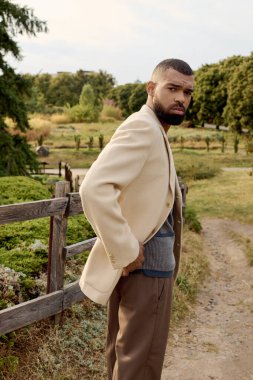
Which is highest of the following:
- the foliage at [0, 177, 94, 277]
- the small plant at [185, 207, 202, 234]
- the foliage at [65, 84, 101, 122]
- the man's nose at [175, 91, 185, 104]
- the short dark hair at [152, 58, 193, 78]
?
the foliage at [65, 84, 101, 122]

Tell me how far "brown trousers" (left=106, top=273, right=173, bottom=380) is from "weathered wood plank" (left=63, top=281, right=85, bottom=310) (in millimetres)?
2105

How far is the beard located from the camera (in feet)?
7.87

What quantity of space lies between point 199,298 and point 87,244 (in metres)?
2.86

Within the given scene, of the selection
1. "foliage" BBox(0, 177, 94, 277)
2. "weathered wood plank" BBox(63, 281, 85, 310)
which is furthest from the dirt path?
"foliage" BBox(0, 177, 94, 277)

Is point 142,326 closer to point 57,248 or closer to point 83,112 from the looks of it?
point 57,248

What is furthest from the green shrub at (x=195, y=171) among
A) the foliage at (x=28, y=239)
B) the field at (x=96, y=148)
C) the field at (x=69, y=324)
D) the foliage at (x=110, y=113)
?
the foliage at (x=110, y=113)

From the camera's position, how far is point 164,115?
2400mm

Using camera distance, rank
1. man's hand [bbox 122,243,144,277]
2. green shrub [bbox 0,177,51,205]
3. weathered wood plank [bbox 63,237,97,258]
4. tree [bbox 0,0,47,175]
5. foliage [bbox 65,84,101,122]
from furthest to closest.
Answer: foliage [bbox 65,84,101,122]
tree [bbox 0,0,47,175]
green shrub [bbox 0,177,51,205]
weathered wood plank [bbox 63,237,97,258]
man's hand [bbox 122,243,144,277]

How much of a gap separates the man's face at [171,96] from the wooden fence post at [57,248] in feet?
7.29

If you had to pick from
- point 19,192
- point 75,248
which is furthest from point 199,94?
point 75,248

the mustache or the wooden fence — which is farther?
the wooden fence

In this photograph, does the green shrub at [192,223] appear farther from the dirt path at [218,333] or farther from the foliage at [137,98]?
the foliage at [137,98]

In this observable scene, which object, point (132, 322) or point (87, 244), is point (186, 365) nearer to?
point (87, 244)

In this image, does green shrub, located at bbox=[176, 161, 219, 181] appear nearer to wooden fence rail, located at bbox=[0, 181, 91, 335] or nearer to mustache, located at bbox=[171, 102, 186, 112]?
wooden fence rail, located at bbox=[0, 181, 91, 335]
